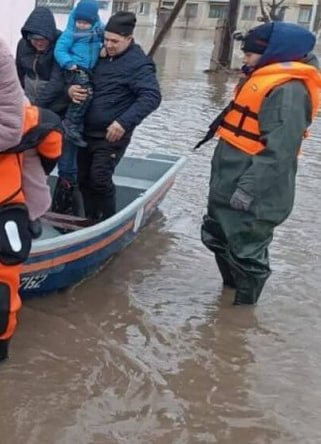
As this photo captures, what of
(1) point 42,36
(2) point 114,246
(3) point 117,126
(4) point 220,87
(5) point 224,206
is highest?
(1) point 42,36

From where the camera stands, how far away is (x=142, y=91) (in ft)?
16.1

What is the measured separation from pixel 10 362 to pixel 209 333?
1.26 m

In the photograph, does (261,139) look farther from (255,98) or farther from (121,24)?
(121,24)

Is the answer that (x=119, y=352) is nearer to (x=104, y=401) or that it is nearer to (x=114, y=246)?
(x=104, y=401)

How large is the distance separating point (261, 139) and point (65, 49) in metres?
1.45

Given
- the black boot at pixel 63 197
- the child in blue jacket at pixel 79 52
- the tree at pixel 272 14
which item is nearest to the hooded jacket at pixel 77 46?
the child in blue jacket at pixel 79 52

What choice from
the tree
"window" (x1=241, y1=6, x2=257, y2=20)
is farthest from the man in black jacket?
"window" (x1=241, y1=6, x2=257, y2=20)

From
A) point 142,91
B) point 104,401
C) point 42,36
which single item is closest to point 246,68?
point 142,91

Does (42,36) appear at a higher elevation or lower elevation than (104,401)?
higher

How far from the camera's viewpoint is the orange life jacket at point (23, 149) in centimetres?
355

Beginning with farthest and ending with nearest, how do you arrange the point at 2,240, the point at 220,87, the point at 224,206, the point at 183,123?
the point at 220,87 < the point at 183,123 < the point at 224,206 < the point at 2,240

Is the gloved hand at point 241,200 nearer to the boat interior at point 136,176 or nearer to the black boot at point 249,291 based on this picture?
the black boot at point 249,291

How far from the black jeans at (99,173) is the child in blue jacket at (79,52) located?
17 cm

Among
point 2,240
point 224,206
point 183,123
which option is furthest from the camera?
point 183,123
